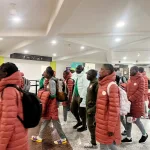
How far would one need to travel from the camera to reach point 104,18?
452 centimetres

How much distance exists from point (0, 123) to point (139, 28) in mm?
5074

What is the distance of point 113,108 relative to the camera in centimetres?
198

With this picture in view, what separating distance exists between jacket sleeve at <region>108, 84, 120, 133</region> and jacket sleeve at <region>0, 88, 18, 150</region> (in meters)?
1.04

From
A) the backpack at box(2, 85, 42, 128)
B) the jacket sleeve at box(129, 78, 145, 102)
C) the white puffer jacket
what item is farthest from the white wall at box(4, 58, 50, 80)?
the backpack at box(2, 85, 42, 128)

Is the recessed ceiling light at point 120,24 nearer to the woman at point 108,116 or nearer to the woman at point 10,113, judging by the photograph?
the woman at point 108,116

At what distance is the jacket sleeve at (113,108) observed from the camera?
6.44 feet

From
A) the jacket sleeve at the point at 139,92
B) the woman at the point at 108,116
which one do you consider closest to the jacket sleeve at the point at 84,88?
the jacket sleeve at the point at 139,92

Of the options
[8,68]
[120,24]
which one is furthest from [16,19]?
[8,68]

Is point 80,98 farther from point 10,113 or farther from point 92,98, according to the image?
point 10,113

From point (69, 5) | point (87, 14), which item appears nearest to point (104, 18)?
point (87, 14)

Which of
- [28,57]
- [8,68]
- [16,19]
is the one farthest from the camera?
[28,57]

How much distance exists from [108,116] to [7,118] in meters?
1.12

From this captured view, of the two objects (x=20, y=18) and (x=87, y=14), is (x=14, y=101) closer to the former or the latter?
(x=87, y=14)

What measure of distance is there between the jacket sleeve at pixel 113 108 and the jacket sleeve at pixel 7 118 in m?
1.04
